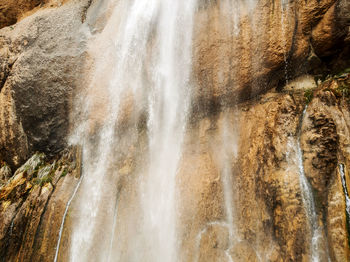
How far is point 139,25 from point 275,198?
674 cm

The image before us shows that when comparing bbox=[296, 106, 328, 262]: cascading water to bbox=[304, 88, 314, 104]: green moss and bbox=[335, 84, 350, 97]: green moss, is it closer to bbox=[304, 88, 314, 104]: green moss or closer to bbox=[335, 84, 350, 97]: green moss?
bbox=[304, 88, 314, 104]: green moss

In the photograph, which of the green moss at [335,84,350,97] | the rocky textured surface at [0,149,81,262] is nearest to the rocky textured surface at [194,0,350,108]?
the green moss at [335,84,350,97]

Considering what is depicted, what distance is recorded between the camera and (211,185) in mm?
6805

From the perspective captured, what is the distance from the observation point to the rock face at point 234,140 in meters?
5.44

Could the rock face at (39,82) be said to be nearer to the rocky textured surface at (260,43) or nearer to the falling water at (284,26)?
the rocky textured surface at (260,43)

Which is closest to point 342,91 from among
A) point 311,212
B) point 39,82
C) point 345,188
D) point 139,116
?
point 345,188

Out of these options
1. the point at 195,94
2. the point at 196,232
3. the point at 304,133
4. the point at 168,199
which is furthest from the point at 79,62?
the point at 304,133

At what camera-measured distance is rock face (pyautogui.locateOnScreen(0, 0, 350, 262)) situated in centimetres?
544

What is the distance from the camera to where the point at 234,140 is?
23.0 feet

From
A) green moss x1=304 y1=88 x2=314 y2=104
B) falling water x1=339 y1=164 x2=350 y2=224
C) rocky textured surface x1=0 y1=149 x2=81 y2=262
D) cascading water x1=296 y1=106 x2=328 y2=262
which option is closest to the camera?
falling water x1=339 y1=164 x2=350 y2=224

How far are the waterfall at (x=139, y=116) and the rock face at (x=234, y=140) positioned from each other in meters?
0.26

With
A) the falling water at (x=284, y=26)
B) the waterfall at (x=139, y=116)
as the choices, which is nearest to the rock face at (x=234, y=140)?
the falling water at (x=284, y=26)

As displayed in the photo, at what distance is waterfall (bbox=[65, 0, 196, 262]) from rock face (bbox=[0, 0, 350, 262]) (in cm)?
26

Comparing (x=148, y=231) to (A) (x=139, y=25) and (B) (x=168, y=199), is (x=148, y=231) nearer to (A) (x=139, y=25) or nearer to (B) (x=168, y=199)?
(B) (x=168, y=199)
